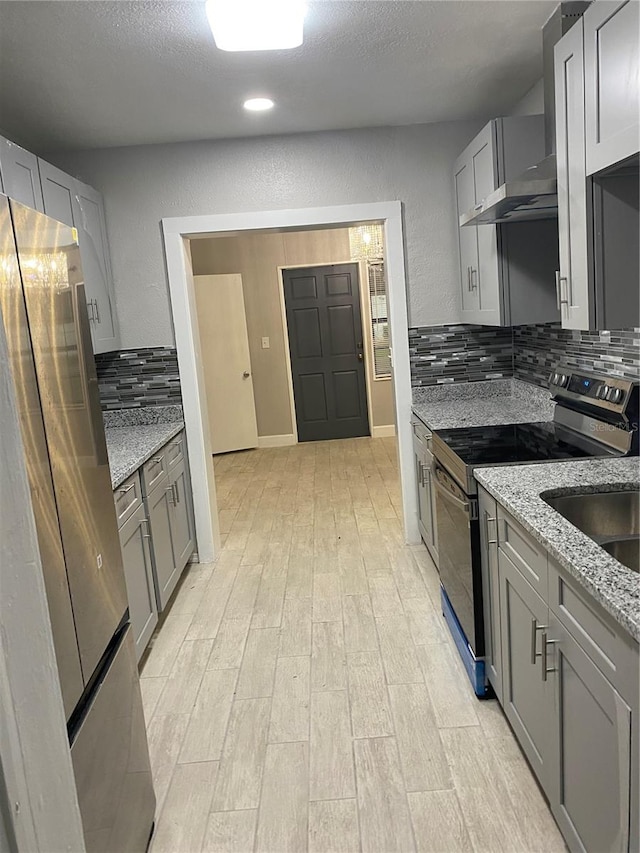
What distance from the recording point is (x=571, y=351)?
3.12 meters

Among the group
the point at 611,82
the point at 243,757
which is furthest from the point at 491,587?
the point at 611,82

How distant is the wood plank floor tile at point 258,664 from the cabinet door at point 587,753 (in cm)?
127

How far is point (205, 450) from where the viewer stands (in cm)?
409

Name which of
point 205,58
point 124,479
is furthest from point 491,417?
point 205,58

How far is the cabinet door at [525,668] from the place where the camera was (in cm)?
171

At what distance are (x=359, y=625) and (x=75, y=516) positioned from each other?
1920mm

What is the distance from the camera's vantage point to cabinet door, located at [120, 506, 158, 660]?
2643 mm

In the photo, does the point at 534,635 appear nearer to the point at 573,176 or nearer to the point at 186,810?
the point at 186,810

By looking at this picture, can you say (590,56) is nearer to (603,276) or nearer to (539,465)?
(603,276)

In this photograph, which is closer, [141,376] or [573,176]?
[573,176]

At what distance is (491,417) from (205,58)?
2158 millimetres

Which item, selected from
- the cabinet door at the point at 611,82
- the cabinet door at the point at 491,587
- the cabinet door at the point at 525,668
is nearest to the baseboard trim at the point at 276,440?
the cabinet door at the point at 491,587

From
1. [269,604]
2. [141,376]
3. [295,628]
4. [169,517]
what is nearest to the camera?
[295,628]

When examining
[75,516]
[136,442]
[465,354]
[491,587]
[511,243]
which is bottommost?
[491,587]
